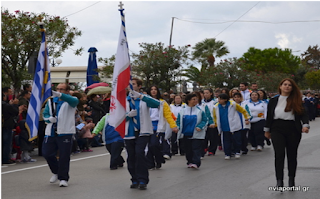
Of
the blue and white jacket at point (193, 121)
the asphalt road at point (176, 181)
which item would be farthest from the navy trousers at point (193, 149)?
the asphalt road at point (176, 181)

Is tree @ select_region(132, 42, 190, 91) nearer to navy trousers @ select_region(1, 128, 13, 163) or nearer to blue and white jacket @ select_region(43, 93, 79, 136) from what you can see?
navy trousers @ select_region(1, 128, 13, 163)

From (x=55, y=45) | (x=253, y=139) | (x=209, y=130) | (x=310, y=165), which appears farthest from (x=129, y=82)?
(x=55, y=45)

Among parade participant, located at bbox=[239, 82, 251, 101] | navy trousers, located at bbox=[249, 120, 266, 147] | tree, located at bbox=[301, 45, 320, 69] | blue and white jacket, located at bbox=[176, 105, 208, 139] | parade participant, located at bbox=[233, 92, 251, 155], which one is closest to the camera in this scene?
blue and white jacket, located at bbox=[176, 105, 208, 139]

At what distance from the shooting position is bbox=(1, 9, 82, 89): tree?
16.6m

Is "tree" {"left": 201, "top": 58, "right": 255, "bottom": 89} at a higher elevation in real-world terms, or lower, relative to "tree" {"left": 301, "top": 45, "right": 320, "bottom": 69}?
lower

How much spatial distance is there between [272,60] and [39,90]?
232ft

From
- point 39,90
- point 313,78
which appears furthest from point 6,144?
point 313,78

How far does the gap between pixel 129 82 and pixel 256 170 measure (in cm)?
363

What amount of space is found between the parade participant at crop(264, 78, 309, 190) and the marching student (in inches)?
182

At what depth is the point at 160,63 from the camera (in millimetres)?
21531

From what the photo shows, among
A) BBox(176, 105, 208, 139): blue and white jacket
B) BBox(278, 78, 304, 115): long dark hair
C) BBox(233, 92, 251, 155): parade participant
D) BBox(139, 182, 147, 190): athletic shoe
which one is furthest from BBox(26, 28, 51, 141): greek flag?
BBox(233, 92, 251, 155): parade participant

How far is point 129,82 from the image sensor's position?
7770mm

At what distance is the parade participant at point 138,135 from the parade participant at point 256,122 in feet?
21.3

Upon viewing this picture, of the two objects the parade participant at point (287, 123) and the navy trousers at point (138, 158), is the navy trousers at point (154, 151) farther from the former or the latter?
the parade participant at point (287, 123)
